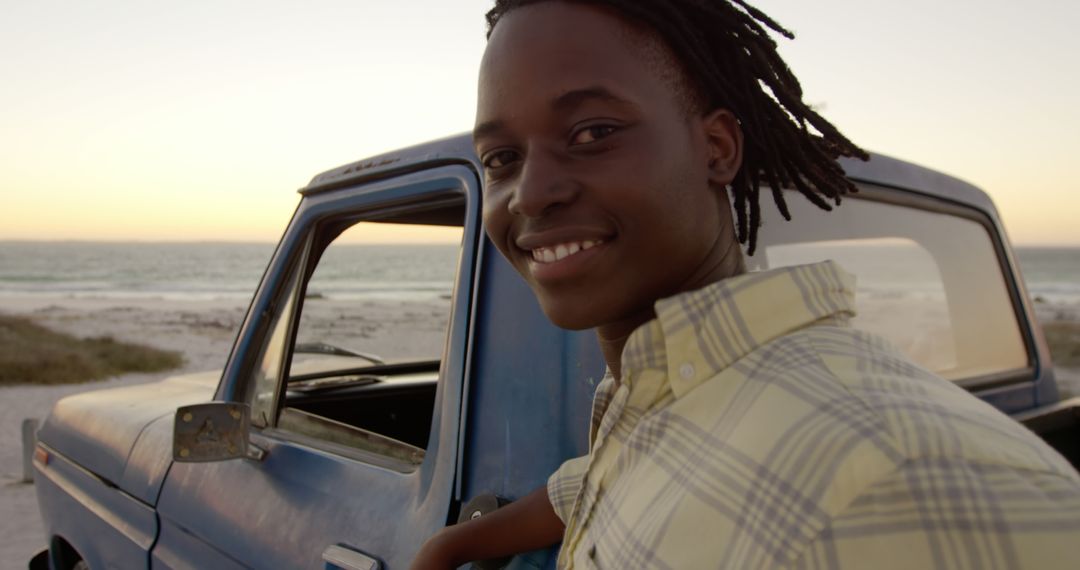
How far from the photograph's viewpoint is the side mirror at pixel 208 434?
6.79 feet

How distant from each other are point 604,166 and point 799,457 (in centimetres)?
49

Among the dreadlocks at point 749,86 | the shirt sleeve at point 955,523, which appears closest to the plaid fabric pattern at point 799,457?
the shirt sleeve at point 955,523

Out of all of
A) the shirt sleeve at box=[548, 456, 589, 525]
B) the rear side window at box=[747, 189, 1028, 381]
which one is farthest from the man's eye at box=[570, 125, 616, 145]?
the rear side window at box=[747, 189, 1028, 381]

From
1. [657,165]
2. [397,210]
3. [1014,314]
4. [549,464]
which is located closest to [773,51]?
[657,165]

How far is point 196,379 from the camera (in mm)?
3410

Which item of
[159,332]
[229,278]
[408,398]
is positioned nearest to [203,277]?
[229,278]

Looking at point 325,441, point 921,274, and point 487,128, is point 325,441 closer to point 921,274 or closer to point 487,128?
point 487,128

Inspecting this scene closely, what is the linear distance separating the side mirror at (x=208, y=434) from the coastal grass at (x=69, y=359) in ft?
45.2

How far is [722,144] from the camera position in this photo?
124 centimetres

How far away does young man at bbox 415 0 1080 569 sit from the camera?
0.71 metres

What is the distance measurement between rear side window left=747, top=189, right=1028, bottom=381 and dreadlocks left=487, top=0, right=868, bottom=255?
446 millimetres

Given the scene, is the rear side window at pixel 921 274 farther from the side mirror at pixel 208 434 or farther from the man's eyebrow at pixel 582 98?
the side mirror at pixel 208 434

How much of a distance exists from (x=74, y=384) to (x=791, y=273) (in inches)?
595

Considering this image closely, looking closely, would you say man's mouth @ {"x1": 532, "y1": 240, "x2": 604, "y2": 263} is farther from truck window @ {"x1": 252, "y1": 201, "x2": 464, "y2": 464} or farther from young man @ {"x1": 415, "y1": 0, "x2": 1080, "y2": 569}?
truck window @ {"x1": 252, "y1": 201, "x2": 464, "y2": 464}
